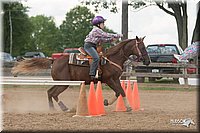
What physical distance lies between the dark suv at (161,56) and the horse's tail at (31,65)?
9.65 metres

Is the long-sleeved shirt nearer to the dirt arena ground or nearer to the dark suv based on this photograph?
the dirt arena ground

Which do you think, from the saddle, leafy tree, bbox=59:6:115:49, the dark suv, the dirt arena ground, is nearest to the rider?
the saddle

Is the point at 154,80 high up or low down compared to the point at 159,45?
down

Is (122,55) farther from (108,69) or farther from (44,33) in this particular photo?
(44,33)

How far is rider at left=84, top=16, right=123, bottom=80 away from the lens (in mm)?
9820

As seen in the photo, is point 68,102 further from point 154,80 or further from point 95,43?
point 154,80

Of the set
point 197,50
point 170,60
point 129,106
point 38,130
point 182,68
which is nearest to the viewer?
point 38,130

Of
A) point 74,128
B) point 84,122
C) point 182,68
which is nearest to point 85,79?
point 84,122

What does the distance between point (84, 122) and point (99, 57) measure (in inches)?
94.7

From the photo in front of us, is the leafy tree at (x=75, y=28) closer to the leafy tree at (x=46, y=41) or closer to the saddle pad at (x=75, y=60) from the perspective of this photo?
the leafy tree at (x=46, y=41)

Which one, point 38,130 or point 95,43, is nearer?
point 38,130

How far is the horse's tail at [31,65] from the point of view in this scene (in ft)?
35.5

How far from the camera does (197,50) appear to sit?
1452 centimetres

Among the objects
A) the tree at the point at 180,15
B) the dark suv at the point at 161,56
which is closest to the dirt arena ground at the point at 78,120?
the dark suv at the point at 161,56
